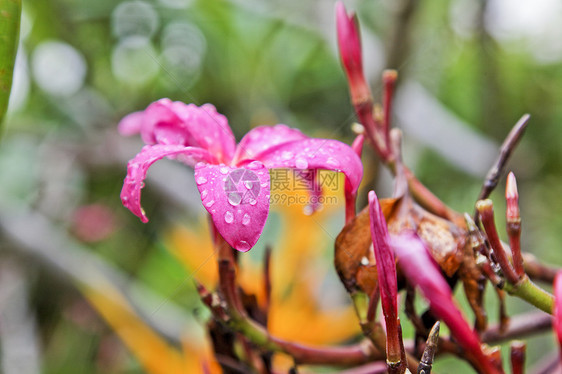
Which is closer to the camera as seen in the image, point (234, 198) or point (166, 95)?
point (234, 198)

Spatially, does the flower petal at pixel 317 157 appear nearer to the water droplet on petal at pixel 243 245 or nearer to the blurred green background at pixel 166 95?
the water droplet on petal at pixel 243 245

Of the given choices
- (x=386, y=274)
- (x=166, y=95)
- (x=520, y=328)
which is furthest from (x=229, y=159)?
(x=166, y=95)

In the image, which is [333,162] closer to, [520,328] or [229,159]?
[229,159]

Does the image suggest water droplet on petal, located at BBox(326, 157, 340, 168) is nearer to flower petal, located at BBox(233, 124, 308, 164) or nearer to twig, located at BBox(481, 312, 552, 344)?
flower petal, located at BBox(233, 124, 308, 164)

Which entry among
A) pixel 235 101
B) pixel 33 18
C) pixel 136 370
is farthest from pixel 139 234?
pixel 33 18

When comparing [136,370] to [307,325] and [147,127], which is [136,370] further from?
[147,127]

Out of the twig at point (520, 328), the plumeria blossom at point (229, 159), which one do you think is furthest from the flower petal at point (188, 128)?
the twig at point (520, 328)
